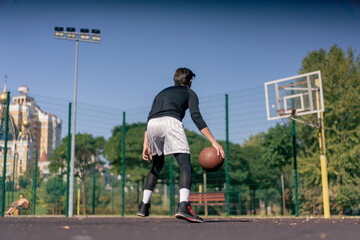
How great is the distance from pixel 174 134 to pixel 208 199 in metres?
10.6

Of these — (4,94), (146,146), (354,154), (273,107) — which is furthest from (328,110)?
(146,146)

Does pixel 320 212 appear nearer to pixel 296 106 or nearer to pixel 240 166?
pixel 296 106

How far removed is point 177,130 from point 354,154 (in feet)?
60.7

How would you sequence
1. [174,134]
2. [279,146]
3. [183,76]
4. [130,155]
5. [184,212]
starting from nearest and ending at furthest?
[184,212]
[174,134]
[183,76]
[279,146]
[130,155]

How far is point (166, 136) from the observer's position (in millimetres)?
4770

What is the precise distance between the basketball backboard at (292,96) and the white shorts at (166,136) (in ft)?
27.5

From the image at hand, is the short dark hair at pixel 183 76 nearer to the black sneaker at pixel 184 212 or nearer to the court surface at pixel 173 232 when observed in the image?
the black sneaker at pixel 184 212

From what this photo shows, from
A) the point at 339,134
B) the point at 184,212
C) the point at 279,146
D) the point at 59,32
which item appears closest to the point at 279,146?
the point at 279,146

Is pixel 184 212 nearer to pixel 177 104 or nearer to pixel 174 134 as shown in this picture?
pixel 174 134

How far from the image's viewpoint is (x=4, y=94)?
12.0 meters

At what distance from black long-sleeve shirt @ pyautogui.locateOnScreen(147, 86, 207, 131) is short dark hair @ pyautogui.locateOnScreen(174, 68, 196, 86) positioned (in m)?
0.18

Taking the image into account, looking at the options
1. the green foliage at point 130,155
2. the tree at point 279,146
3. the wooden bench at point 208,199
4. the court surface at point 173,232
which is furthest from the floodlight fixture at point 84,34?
the court surface at point 173,232

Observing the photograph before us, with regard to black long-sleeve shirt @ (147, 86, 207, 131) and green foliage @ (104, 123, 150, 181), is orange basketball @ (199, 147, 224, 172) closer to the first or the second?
black long-sleeve shirt @ (147, 86, 207, 131)

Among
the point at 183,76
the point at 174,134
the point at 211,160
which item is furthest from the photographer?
the point at 183,76
